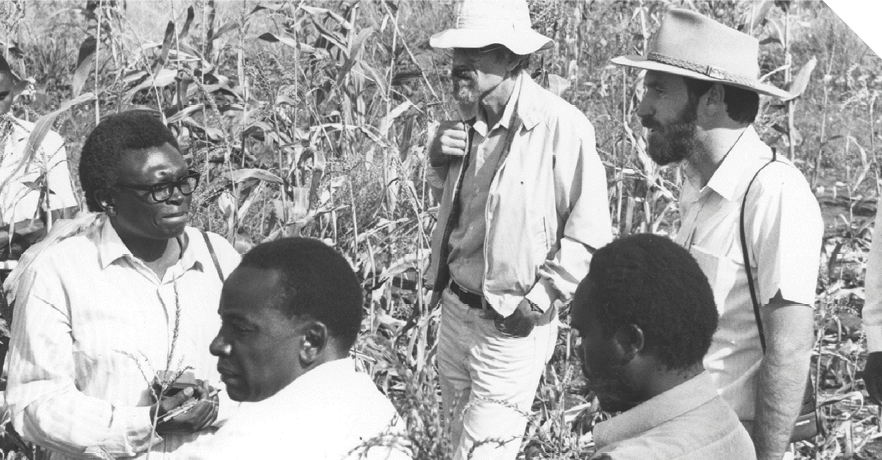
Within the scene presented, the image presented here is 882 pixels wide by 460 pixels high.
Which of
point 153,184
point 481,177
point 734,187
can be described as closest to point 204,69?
point 481,177

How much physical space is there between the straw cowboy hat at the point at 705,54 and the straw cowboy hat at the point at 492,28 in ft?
2.11

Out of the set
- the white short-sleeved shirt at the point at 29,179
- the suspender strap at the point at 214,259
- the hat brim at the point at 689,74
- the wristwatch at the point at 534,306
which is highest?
the hat brim at the point at 689,74

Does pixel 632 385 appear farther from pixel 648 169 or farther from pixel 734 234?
pixel 648 169

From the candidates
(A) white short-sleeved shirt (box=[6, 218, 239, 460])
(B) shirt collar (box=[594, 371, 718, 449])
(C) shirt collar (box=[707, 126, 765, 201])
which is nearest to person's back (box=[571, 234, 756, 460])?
(B) shirt collar (box=[594, 371, 718, 449])

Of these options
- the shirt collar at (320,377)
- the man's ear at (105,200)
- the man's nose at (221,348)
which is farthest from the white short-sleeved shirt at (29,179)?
the shirt collar at (320,377)

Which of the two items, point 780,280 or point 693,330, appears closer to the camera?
point 693,330

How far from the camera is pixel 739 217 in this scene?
9.26 ft

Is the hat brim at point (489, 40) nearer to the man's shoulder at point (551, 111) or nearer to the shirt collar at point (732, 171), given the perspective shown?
the man's shoulder at point (551, 111)

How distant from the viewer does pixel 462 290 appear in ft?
12.5

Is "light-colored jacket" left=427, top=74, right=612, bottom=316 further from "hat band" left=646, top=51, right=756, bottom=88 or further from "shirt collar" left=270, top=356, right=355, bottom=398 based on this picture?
"shirt collar" left=270, top=356, right=355, bottom=398

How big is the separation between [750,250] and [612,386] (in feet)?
2.76

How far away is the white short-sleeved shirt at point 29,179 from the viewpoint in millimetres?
4090

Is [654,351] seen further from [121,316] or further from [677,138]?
[121,316]

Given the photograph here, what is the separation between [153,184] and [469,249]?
45.8 inches
